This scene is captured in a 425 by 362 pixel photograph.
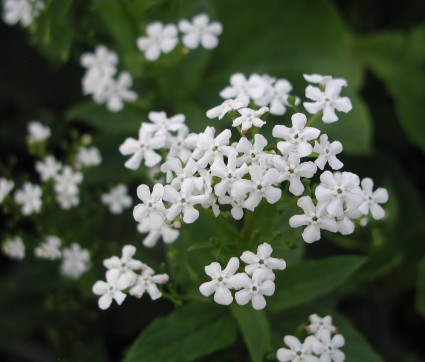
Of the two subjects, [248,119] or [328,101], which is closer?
[248,119]

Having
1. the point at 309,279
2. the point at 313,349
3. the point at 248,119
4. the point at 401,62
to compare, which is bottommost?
the point at 401,62

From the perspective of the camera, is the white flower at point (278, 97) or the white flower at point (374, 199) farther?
the white flower at point (278, 97)

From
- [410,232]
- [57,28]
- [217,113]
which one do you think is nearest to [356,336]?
[410,232]

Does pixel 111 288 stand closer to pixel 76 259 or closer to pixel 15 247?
pixel 76 259

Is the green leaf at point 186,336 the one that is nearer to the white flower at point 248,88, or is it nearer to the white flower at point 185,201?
the white flower at point 185,201

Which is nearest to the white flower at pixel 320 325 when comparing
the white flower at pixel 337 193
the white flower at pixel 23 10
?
the white flower at pixel 337 193

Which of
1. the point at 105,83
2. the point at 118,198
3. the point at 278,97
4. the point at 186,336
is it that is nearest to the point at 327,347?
the point at 186,336
